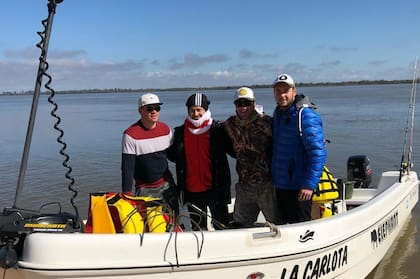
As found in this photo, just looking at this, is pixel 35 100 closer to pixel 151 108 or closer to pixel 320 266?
pixel 151 108

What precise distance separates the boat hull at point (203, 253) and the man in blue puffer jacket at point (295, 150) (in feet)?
0.93

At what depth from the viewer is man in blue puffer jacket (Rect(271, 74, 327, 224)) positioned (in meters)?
3.35

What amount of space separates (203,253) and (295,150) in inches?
44.1

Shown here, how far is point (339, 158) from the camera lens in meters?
11.3

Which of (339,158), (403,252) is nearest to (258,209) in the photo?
(403,252)

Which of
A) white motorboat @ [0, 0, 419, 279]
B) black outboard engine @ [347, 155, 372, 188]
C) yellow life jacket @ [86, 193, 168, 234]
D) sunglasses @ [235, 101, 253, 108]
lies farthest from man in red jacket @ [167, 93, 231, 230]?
black outboard engine @ [347, 155, 372, 188]

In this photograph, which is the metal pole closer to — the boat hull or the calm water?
the boat hull

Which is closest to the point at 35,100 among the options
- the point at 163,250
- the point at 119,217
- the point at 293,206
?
the point at 119,217

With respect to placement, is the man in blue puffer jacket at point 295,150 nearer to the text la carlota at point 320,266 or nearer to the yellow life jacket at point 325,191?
the text la carlota at point 320,266

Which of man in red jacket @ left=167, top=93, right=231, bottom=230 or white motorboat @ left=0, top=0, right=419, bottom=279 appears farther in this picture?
man in red jacket @ left=167, top=93, right=231, bottom=230

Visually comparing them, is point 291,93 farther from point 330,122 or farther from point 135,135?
point 330,122

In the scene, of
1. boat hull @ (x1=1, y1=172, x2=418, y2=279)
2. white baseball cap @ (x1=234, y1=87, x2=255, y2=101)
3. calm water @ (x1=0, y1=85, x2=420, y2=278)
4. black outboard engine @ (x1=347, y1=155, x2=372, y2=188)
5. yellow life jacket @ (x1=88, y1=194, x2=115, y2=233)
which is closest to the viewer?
boat hull @ (x1=1, y1=172, x2=418, y2=279)

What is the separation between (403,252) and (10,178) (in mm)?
8305

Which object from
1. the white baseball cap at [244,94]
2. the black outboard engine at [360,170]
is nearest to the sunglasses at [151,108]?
the white baseball cap at [244,94]
